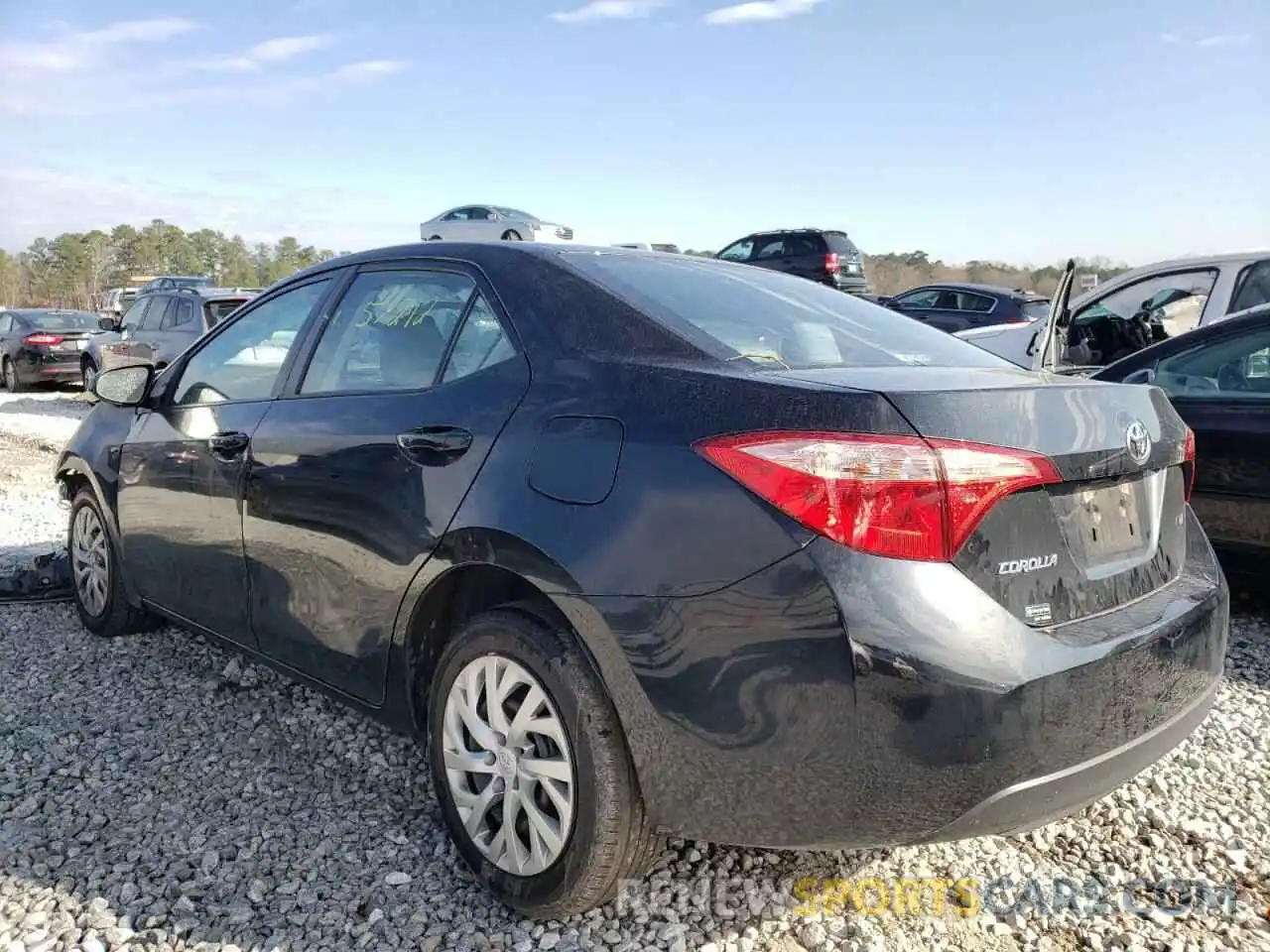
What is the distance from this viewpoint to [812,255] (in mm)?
20047

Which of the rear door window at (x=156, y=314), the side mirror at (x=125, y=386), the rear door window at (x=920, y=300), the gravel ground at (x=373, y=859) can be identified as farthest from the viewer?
the rear door window at (x=920, y=300)

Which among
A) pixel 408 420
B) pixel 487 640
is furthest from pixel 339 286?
pixel 487 640

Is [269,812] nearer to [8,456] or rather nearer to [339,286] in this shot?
[339,286]

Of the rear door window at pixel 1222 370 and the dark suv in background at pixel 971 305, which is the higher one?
the dark suv in background at pixel 971 305

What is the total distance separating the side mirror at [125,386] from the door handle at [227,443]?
74 centimetres

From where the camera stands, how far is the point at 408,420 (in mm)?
2594

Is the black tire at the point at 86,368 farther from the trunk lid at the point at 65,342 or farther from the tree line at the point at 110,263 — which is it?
the tree line at the point at 110,263

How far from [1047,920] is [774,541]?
1.29 metres

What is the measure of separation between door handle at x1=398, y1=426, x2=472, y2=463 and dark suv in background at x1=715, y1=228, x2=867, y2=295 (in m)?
17.5

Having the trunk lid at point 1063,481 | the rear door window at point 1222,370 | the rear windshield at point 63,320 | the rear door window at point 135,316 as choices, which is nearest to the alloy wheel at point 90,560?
the trunk lid at point 1063,481

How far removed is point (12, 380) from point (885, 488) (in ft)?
65.1

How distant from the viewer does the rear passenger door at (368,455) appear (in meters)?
2.48

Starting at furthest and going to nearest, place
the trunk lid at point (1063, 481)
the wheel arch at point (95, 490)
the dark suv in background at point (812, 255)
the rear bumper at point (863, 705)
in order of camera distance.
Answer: the dark suv in background at point (812, 255), the wheel arch at point (95, 490), the trunk lid at point (1063, 481), the rear bumper at point (863, 705)

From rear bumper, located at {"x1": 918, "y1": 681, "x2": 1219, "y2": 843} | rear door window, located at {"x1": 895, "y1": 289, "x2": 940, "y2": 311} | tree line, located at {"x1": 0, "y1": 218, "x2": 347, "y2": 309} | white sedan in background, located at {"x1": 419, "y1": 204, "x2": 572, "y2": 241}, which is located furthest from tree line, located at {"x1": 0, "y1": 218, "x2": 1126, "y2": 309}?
rear bumper, located at {"x1": 918, "y1": 681, "x2": 1219, "y2": 843}
